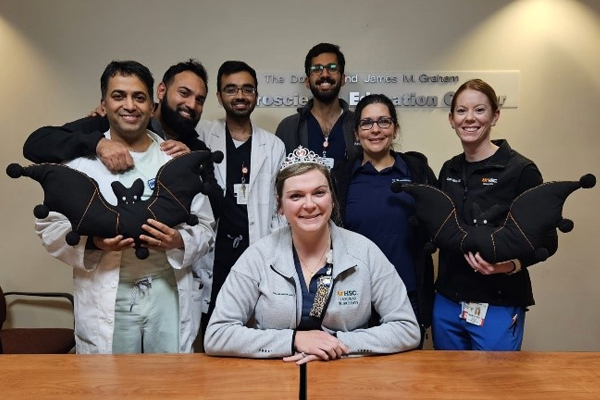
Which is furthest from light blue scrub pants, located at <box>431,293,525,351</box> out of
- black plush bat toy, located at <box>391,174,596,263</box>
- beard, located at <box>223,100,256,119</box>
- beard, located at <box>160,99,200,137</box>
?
beard, located at <box>160,99,200,137</box>

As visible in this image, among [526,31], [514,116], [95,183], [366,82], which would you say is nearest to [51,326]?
[95,183]

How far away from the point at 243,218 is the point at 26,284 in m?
1.83

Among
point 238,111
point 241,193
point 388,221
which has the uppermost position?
point 238,111

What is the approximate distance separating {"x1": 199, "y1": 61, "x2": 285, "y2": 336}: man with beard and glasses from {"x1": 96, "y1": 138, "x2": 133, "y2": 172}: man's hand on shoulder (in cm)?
70

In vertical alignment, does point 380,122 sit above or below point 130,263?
above

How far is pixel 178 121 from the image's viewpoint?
8.14 feet

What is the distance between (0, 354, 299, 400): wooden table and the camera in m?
1.44

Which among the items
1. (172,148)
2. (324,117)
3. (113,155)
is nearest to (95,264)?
(113,155)

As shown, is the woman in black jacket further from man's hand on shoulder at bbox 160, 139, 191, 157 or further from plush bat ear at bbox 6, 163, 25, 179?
plush bat ear at bbox 6, 163, 25, 179

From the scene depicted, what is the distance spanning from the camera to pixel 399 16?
3.20 meters

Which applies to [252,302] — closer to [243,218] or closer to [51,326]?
[243,218]

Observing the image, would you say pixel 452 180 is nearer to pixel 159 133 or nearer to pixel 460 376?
pixel 460 376

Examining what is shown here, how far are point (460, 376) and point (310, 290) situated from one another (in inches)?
22.4

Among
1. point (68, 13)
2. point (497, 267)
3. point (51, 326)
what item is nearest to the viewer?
point (497, 267)
